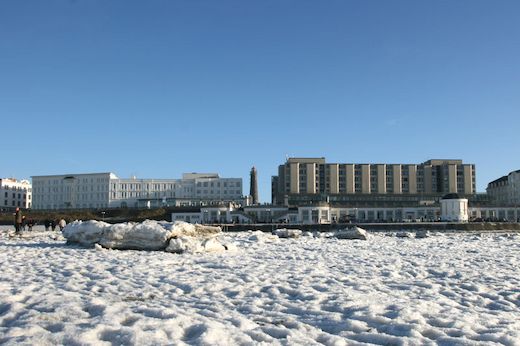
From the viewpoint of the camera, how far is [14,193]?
534ft

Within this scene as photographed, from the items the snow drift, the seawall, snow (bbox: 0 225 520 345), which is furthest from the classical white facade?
snow (bbox: 0 225 520 345)

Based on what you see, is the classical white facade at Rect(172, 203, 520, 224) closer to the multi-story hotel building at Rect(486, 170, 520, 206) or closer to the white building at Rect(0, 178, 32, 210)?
the multi-story hotel building at Rect(486, 170, 520, 206)

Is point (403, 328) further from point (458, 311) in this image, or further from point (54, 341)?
point (54, 341)

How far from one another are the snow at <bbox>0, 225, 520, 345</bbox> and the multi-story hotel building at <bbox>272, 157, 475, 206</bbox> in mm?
126334

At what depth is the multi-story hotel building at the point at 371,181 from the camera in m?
142

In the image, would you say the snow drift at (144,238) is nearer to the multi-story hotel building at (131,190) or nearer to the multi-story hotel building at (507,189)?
the multi-story hotel building at (131,190)

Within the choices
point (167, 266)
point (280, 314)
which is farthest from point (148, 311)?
point (167, 266)

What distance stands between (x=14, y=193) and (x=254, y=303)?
173107 mm

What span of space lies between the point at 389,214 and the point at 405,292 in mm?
94433

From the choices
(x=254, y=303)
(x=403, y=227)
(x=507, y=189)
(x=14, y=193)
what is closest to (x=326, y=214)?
(x=403, y=227)

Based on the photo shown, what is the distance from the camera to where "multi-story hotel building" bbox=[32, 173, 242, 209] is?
14188 centimetres

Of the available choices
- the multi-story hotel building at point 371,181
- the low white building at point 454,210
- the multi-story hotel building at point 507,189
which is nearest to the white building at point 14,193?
the multi-story hotel building at point 371,181

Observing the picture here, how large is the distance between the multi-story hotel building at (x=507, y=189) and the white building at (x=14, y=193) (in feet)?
485

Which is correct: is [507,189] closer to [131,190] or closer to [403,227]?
[403,227]
